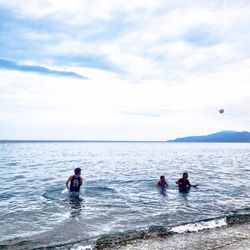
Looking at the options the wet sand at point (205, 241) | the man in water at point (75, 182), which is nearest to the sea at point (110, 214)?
the wet sand at point (205, 241)

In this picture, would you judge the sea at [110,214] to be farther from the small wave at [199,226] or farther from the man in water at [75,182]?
the man in water at [75,182]

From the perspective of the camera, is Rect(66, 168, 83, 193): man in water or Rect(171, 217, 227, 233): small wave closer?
Rect(171, 217, 227, 233): small wave

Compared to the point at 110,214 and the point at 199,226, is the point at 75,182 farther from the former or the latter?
the point at 199,226

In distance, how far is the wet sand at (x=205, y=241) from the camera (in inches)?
370

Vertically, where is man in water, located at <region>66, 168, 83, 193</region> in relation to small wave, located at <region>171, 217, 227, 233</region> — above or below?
above

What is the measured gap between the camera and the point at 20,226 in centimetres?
1305

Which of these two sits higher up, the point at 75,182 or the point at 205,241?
the point at 75,182

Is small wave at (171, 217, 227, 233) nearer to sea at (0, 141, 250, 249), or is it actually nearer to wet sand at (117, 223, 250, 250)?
sea at (0, 141, 250, 249)

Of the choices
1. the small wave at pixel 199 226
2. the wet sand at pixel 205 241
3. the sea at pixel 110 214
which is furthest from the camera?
the small wave at pixel 199 226

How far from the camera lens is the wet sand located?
9.41 meters

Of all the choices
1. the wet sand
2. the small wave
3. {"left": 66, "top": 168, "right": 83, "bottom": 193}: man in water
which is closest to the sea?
the small wave

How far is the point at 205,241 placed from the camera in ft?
33.2

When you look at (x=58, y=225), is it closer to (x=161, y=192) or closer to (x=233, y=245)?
(x=233, y=245)

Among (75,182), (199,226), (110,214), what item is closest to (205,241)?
(199,226)
